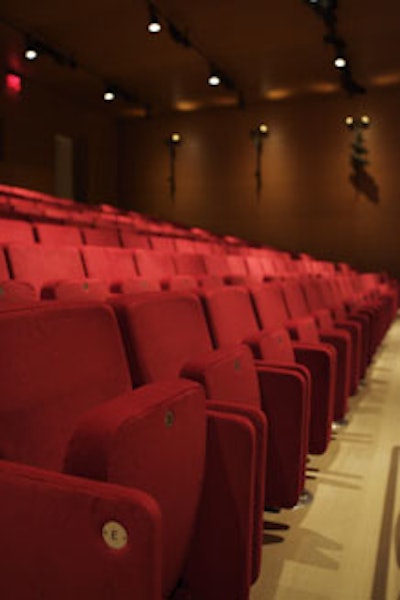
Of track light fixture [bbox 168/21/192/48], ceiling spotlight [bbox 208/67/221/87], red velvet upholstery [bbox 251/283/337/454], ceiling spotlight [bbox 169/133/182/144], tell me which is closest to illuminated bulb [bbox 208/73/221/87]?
ceiling spotlight [bbox 208/67/221/87]

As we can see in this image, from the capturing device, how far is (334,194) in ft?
8.11

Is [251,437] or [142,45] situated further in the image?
[142,45]

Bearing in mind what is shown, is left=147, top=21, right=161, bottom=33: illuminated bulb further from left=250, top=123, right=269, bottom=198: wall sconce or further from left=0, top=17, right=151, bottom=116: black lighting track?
left=250, top=123, right=269, bottom=198: wall sconce

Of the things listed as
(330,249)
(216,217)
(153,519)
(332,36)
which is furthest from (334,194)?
(153,519)

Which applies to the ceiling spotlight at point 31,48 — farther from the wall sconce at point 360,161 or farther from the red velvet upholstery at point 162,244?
the wall sconce at point 360,161

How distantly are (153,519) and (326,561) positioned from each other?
220 mm

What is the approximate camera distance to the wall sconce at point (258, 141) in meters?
2.54

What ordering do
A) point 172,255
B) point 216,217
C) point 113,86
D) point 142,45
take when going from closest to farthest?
point 172,255
point 142,45
point 113,86
point 216,217

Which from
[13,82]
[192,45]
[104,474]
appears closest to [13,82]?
[13,82]

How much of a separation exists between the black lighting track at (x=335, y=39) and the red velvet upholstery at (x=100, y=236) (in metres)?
0.90

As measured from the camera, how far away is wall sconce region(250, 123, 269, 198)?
2.54 m

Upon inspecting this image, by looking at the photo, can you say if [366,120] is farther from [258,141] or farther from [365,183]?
[258,141]

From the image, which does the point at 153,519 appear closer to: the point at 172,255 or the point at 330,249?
the point at 172,255

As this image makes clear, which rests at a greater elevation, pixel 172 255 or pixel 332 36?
pixel 332 36
